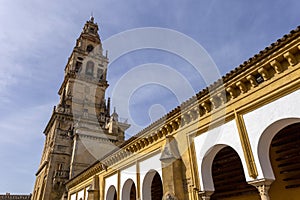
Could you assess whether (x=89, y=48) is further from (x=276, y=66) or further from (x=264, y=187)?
(x=264, y=187)

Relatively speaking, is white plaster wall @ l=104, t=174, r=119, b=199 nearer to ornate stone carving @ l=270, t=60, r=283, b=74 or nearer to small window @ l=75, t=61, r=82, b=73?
ornate stone carving @ l=270, t=60, r=283, b=74

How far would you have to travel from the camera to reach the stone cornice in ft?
19.2

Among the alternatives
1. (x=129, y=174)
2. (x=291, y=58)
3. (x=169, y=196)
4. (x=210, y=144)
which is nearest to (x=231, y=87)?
(x=291, y=58)

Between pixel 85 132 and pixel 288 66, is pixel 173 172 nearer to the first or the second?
pixel 288 66

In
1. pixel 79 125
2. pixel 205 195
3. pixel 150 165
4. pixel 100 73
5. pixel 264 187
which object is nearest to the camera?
pixel 264 187

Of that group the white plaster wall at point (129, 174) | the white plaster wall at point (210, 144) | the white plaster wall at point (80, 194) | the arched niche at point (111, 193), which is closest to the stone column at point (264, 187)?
the white plaster wall at point (210, 144)

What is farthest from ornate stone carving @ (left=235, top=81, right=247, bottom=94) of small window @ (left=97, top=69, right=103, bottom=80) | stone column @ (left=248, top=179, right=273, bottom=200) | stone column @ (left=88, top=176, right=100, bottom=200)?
small window @ (left=97, top=69, right=103, bottom=80)

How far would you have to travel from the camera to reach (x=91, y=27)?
44.8m

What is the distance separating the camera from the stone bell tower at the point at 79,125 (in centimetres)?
2678

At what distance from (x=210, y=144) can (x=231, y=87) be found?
2.05 m

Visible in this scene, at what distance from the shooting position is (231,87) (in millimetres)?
7180

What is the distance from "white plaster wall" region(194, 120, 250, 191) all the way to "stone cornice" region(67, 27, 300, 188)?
670mm

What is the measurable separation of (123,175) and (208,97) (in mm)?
6999

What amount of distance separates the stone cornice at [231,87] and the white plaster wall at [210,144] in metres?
→ 0.67
